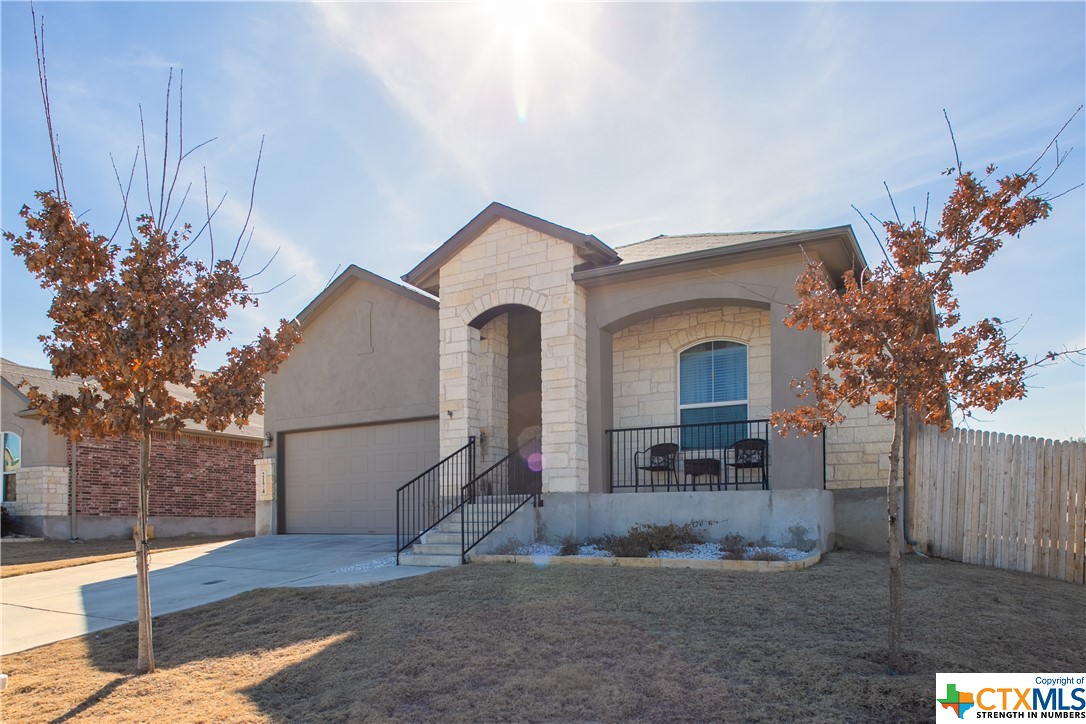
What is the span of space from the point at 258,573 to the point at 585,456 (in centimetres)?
452

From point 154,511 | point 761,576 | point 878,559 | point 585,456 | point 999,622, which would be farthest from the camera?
point 154,511

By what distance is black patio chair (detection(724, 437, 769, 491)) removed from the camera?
10578 millimetres

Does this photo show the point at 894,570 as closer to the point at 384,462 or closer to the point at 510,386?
the point at 510,386

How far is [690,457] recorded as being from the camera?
11.8 m

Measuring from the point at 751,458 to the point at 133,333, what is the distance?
7588 mm

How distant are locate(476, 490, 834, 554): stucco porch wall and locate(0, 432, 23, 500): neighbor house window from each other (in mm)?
13863

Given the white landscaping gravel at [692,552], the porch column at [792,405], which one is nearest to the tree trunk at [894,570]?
the white landscaping gravel at [692,552]

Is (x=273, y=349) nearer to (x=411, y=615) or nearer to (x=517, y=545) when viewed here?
(x=411, y=615)

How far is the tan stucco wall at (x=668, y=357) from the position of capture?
37.7 feet

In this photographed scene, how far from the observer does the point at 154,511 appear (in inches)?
754

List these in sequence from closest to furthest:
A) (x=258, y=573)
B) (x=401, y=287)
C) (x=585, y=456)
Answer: (x=258, y=573), (x=585, y=456), (x=401, y=287)

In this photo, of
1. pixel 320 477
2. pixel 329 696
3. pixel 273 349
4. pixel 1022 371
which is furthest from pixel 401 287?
pixel 1022 371

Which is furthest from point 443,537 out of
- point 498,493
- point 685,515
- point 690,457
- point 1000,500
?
point 1000,500

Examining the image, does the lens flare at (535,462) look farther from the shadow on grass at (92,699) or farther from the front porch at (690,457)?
the shadow on grass at (92,699)
